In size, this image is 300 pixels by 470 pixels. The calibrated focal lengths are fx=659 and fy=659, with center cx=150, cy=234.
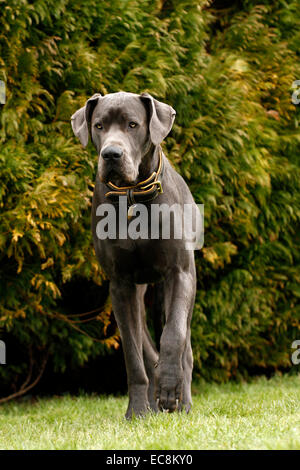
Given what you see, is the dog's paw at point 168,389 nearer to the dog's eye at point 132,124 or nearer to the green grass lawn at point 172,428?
the green grass lawn at point 172,428

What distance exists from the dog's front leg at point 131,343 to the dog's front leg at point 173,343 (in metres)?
0.29

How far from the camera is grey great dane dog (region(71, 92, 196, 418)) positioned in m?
3.67

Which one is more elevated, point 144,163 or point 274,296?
point 144,163

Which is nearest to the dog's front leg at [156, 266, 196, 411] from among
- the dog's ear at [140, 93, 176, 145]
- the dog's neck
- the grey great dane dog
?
the grey great dane dog

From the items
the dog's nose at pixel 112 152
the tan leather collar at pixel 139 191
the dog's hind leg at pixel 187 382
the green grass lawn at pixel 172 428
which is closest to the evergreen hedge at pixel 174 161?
the green grass lawn at pixel 172 428

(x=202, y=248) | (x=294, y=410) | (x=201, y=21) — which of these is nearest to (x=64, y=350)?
(x=202, y=248)

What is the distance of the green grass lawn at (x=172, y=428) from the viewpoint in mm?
2920

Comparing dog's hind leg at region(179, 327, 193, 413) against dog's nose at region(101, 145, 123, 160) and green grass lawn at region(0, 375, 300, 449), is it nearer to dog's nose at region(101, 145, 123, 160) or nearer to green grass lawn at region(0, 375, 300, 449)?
green grass lawn at region(0, 375, 300, 449)

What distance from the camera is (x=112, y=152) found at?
359 cm

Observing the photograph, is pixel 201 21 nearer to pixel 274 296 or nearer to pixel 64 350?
pixel 274 296

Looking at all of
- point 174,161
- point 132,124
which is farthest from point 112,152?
point 174,161

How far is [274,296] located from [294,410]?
2.97 meters

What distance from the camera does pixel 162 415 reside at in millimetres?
3613

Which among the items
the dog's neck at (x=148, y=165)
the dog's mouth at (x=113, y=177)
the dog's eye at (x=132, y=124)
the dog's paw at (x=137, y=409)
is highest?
the dog's eye at (x=132, y=124)
